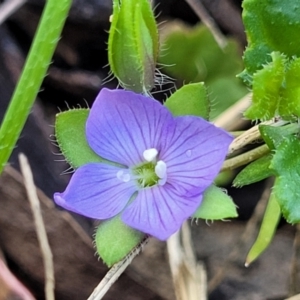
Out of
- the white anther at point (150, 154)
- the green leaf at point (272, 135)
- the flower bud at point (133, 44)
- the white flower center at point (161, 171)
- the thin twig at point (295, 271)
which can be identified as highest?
the flower bud at point (133, 44)

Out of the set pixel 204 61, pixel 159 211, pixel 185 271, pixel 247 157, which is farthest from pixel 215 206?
pixel 204 61

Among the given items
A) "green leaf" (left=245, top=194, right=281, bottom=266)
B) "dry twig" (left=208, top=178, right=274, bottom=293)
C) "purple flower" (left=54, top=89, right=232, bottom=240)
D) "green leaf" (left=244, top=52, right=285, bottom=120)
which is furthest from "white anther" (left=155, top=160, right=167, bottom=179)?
"dry twig" (left=208, top=178, right=274, bottom=293)

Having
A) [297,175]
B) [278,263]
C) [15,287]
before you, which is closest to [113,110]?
[297,175]

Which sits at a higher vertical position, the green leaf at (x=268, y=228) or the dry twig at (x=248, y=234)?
the green leaf at (x=268, y=228)

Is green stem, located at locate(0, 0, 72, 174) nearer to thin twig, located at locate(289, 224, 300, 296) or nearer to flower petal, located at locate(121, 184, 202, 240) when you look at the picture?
flower petal, located at locate(121, 184, 202, 240)

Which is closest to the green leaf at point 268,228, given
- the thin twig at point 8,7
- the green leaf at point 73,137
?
the green leaf at point 73,137

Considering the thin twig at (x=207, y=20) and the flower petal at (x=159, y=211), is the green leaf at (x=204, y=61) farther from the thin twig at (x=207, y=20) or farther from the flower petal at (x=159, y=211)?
the flower petal at (x=159, y=211)

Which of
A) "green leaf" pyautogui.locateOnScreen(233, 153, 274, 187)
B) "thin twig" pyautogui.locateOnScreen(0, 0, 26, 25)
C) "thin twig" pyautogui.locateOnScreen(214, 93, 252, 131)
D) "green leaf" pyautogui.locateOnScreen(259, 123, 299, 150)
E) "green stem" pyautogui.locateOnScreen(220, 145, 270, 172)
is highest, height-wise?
"thin twig" pyautogui.locateOnScreen(0, 0, 26, 25)
